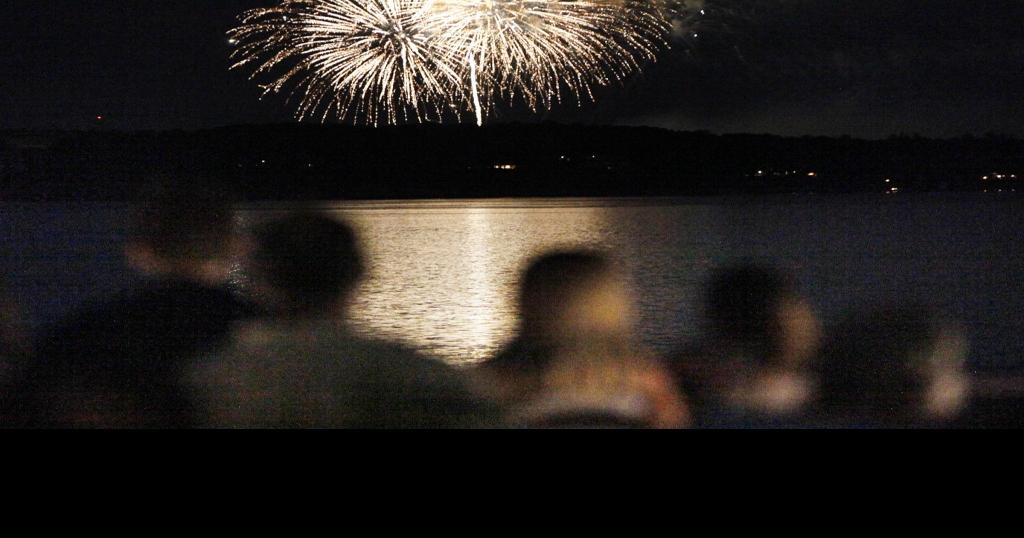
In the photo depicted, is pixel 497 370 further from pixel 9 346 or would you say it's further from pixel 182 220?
pixel 182 220

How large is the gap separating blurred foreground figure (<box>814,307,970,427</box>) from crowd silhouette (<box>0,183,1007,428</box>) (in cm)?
2

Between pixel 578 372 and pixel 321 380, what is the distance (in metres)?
1.96

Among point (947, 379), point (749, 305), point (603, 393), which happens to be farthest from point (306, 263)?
point (947, 379)

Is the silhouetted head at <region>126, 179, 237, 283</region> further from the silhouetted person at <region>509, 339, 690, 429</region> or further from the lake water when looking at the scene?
the silhouetted person at <region>509, 339, 690, 429</region>

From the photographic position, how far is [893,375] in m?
7.10

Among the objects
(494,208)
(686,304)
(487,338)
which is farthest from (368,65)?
(494,208)

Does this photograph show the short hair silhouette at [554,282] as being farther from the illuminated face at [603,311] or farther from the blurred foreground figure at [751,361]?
the blurred foreground figure at [751,361]

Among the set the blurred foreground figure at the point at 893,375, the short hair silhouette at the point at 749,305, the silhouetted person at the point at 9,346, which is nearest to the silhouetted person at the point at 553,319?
the short hair silhouette at the point at 749,305

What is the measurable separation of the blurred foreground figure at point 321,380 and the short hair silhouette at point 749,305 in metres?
3.09

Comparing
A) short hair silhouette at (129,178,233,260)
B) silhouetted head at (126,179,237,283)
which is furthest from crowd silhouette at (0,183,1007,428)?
short hair silhouette at (129,178,233,260)

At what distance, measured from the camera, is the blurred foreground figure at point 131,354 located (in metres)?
5.80

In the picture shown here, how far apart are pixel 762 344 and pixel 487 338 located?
8.47ft

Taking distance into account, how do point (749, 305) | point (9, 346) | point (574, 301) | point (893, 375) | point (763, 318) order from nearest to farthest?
point (893, 375) → point (9, 346) → point (763, 318) → point (574, 301) → point (749, 305)

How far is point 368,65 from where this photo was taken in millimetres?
10836
